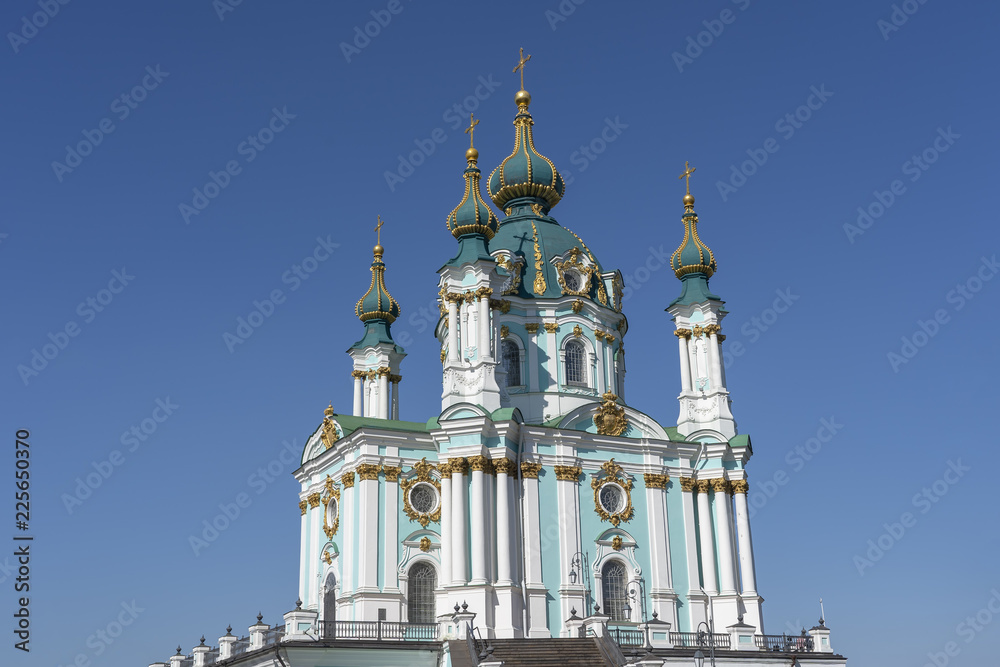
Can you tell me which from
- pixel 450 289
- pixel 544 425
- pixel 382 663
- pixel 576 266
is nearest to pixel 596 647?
pixel 382 663

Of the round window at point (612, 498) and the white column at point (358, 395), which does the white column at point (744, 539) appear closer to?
the round window at point (612, 498)

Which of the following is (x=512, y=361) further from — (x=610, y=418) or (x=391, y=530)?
(x=391, y=530)

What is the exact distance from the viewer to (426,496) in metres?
29.3

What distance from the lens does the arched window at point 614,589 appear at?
30.0 metres

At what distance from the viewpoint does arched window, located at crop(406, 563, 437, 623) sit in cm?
2828

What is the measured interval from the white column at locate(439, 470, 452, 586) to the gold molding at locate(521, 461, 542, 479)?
2290 mm

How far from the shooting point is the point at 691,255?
35.3m

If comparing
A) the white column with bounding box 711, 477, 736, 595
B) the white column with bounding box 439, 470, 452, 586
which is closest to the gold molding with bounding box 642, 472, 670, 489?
the white column with bounding box 711, 477, 736, 595

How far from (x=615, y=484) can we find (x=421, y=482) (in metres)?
5.76

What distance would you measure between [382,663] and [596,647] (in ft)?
16.1

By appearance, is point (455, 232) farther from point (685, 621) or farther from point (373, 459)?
point (685, 621)

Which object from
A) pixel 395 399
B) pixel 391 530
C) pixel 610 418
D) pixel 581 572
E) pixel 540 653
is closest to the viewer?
pixel 540 653

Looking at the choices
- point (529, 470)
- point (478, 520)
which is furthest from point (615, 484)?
point (478, 520)

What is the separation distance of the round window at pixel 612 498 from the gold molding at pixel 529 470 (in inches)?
88.3
